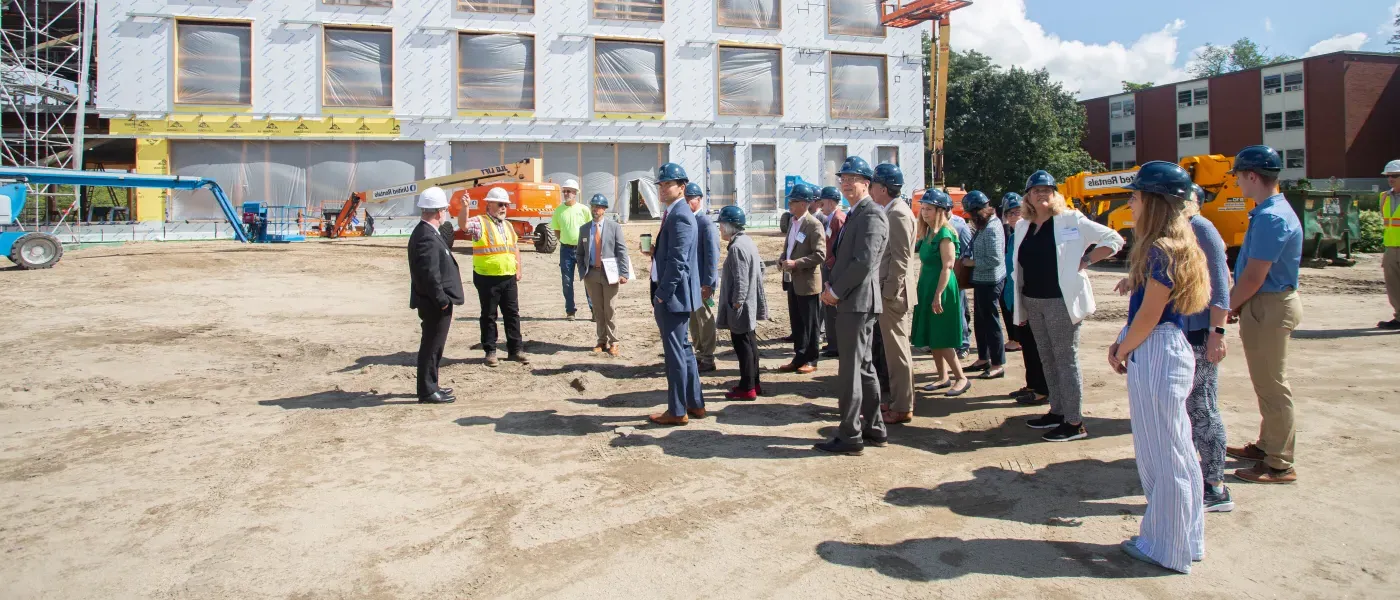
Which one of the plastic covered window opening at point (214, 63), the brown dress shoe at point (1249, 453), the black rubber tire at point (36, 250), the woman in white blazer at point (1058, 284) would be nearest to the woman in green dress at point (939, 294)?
the woman in white blazer at point (1058, 284)

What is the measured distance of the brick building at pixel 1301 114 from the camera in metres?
39.9

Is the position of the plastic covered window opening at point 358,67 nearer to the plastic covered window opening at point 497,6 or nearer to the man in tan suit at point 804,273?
the plastic covered window opening at point 497,6

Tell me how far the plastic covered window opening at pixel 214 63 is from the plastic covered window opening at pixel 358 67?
8.31ft

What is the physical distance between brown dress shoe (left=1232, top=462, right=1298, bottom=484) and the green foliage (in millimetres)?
21562

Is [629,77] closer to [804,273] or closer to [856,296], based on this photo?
[804,273]

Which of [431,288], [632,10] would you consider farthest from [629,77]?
[431,288]

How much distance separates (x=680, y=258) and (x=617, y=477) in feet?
Answer: 5.70

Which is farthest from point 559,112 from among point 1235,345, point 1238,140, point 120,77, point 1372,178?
point 1372,178

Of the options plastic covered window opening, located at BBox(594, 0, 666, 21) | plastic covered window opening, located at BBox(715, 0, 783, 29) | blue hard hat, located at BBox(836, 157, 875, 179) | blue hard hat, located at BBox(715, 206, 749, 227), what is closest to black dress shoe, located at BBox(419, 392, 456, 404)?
blue hard hat, located at BBox(715, 206, 749, 227)

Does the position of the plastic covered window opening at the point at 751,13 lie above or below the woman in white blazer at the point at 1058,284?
above

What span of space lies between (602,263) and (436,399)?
2663 millimetres

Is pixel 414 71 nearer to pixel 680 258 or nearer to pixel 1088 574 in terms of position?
pixel 680 258

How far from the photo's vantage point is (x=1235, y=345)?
9.14 meters

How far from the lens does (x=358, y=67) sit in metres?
28.8
